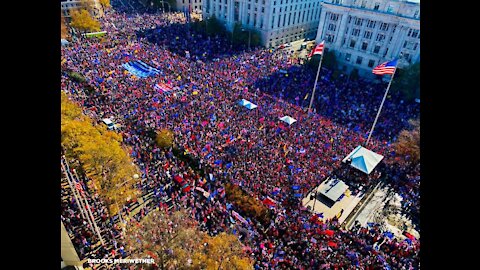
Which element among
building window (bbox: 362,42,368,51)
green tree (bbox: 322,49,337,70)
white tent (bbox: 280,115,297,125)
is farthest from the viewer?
green tree (bbox: 322,49,337,70)

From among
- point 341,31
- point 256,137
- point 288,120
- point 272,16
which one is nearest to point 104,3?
point 272,16

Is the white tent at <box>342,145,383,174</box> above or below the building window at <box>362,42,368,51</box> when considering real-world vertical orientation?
below

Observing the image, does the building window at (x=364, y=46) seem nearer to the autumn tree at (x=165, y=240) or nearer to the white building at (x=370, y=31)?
the white building at (x=370, y=31)

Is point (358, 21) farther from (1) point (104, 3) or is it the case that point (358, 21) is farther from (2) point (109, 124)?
(1) point (104, 3)

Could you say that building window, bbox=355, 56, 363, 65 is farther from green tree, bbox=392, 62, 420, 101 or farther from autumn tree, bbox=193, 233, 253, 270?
autumn tree, bbox=193, 233, 253, 270

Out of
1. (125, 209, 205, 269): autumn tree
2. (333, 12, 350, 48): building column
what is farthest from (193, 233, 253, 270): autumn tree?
(333, 12, 350, 48): building column

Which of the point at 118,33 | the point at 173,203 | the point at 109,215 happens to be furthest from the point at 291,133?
the point at 118,33
